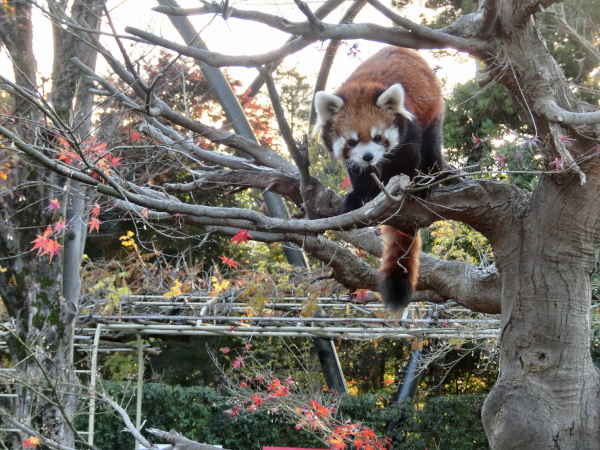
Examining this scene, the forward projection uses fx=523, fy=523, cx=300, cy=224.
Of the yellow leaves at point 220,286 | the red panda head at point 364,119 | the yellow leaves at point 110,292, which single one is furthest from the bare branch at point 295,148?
the yellow leaves at point 110,292

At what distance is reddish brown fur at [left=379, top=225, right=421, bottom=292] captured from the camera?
3391 mm

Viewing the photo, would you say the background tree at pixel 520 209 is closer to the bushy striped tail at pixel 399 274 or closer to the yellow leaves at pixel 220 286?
the bushy striped tail at pixel 399 274

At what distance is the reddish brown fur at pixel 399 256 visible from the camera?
3391mm

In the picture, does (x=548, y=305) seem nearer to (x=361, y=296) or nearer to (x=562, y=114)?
(x=562, y=114)

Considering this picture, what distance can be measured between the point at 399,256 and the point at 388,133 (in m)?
0.82

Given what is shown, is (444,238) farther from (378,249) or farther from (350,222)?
(350,222)

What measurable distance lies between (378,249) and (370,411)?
4.22 meters

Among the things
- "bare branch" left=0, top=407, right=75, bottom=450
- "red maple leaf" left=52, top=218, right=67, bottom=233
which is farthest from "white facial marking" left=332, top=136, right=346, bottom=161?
"bare branch" left=0, top=407, right=75, bottom=450

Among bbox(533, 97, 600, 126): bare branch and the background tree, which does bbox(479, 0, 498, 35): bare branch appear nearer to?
the background tree

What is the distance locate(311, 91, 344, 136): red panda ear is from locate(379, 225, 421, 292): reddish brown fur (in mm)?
877

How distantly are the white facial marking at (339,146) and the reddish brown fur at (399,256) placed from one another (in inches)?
23.9

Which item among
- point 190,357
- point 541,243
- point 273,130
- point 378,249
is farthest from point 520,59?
point 190,357

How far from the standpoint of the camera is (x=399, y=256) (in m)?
3.50

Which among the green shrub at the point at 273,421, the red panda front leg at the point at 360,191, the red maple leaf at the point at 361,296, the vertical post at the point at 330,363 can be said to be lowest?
the green shrub at the point at 273,421
